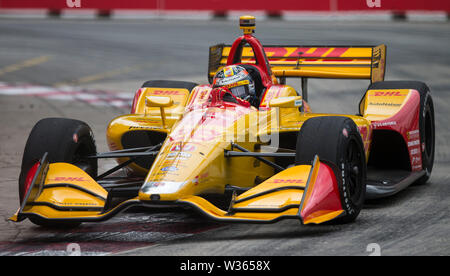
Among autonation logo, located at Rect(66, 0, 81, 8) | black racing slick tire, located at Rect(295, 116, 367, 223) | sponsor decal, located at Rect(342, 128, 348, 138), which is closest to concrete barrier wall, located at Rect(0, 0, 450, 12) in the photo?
autonation logo, located at Rect(66, 0, 81, 8)

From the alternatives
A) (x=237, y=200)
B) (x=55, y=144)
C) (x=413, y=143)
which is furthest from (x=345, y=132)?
(x=55, y=144)

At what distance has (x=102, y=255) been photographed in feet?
21.4

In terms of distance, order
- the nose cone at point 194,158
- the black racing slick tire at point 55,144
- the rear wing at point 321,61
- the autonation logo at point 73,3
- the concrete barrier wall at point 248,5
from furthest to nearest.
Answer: the autonation logo at point 73,3
the concrete barrier wall at point 248,5
the rear wing at point 321,61
the black racing slick tire at point 55,144
the nose cone at point 194,158

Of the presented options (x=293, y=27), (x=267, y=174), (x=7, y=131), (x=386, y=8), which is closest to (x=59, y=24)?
(x=293, y=27)

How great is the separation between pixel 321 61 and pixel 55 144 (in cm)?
413

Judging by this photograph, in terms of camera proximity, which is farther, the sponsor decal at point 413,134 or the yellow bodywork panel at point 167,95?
the yellow bodywork panel at point 167,95

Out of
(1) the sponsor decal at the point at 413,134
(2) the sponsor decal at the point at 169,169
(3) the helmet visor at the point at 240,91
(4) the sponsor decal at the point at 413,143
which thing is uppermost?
(3) the helmet visor at the point at 240,91

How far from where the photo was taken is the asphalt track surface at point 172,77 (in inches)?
269

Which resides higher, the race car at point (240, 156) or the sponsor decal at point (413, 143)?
the race car at point (240, 156)

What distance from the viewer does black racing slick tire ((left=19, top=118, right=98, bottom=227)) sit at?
7.67 m

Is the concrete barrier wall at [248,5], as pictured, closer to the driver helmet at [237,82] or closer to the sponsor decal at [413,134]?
the sponsor decal at [413,134]

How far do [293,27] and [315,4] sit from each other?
135 inches

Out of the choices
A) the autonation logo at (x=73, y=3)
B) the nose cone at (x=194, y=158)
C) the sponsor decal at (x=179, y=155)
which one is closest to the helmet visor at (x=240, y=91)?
the nose cone at (x=194, y=158)

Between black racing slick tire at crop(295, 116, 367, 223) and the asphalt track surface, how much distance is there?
0.21 metres
